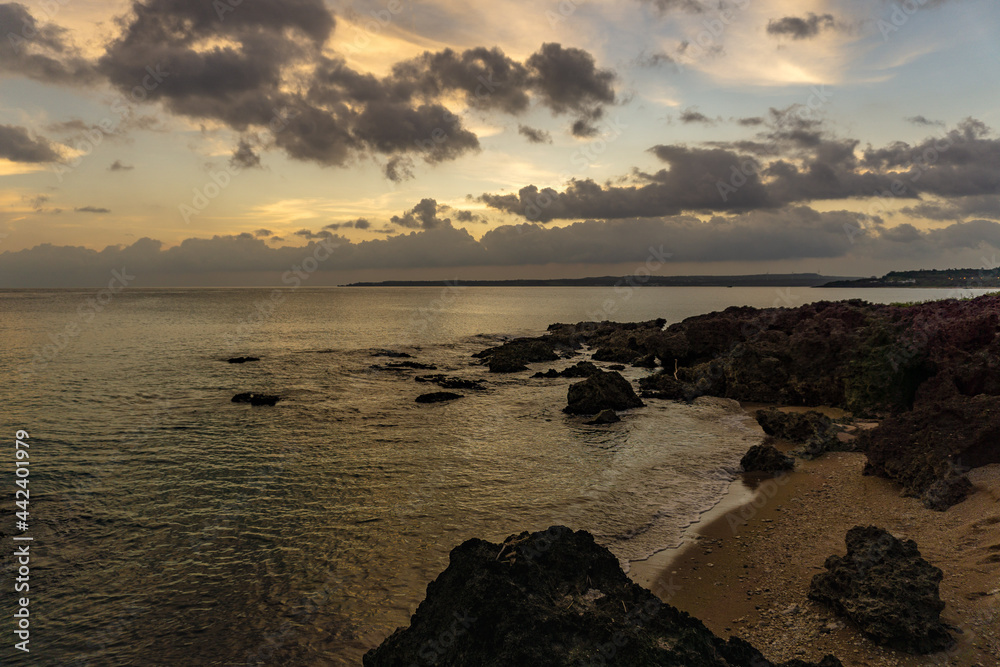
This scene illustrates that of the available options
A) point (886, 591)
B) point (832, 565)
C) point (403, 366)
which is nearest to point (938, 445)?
point (832, 565)

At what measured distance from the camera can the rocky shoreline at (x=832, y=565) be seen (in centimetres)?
524

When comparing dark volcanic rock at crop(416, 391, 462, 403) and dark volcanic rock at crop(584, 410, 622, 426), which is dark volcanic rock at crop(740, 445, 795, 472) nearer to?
dark volcanic rock at crop(584, 410, 622, 426)

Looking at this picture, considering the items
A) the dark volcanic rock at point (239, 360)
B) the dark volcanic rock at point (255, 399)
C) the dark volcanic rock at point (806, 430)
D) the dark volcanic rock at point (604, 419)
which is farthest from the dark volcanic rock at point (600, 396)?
the dark volcanic rock at point (239, 360)

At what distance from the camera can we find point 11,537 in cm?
1184

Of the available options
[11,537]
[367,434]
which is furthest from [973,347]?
[11,537]

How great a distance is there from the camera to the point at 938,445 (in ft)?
38.3

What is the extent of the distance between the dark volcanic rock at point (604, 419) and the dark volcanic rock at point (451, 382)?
11043 mm

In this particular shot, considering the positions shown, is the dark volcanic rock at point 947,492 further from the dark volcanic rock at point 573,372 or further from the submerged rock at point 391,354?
the submerged rock at point 391,354

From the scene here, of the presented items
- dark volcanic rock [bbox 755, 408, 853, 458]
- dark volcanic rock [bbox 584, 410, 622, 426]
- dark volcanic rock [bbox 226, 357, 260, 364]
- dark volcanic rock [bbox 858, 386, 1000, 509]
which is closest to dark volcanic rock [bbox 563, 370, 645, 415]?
dark volcanic rock [bbox 584, 410, 622, 426]

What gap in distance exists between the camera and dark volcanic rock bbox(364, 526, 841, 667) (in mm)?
5004

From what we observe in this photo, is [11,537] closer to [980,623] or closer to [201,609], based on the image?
[201,609]

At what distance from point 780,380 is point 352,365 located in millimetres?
33134

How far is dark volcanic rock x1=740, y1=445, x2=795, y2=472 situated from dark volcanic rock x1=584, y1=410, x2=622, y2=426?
24.9 ft

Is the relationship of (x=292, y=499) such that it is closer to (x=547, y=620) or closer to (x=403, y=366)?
(x=547, y=620)
